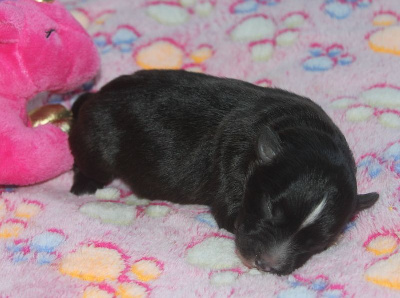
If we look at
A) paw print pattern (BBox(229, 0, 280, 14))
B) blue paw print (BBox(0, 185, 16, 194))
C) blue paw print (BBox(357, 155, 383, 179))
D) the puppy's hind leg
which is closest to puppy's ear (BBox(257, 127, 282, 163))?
blue paw print (BBox(357, 155, 383, 179))

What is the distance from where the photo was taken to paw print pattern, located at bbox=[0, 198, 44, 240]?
389cm

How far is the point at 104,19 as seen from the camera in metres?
5.60

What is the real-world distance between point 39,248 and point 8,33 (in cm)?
128

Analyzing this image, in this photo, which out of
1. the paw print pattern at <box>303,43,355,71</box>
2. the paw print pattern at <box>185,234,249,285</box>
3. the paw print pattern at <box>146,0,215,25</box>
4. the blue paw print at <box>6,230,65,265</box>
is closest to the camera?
the paw print pattern at <box>185,234,249,285</box>

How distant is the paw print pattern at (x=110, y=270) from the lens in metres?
3.45

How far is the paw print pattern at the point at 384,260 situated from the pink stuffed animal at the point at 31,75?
6.52 ft

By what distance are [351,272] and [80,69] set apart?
220cm

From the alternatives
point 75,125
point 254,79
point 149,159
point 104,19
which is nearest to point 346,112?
point 254,79

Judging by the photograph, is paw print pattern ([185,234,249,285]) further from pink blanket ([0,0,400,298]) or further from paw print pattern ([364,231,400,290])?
paw print pattern ([364,231,400,290])

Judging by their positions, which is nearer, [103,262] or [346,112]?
[103,262]

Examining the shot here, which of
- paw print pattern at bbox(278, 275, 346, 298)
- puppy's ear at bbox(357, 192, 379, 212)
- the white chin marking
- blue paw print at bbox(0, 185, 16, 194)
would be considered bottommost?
blue paw print at bbox(0, 185, 16, 194)

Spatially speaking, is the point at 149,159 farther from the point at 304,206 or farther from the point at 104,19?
the point at 104,19

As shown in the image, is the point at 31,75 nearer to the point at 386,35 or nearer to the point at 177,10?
the point at 177,10

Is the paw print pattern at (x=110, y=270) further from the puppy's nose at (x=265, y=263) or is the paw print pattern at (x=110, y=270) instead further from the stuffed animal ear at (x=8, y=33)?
the stuffed animal ear at (x=8, y=33)
